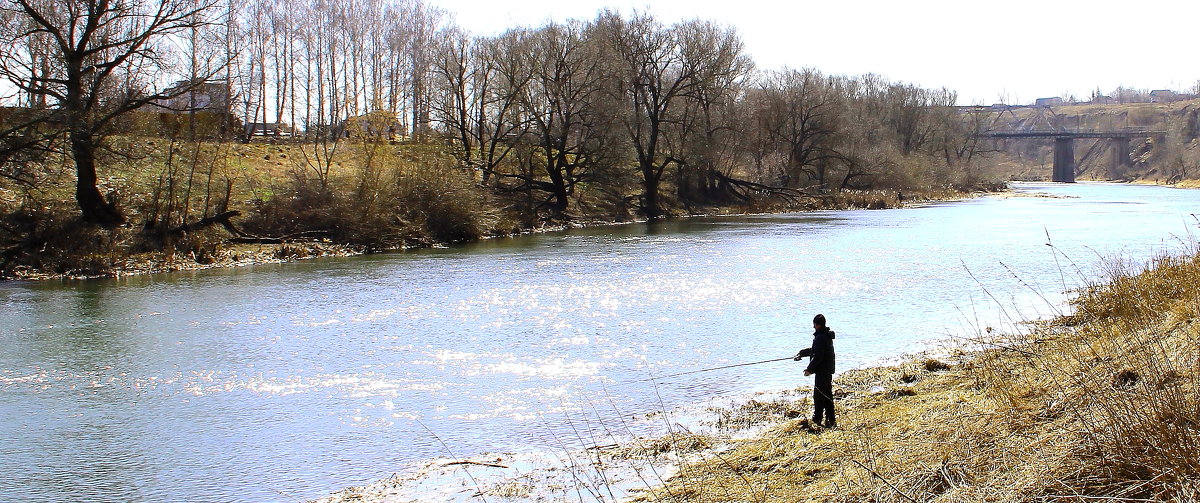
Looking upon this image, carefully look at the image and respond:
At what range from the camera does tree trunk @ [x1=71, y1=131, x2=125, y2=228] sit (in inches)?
1038

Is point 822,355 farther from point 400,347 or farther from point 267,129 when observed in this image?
point 267,129

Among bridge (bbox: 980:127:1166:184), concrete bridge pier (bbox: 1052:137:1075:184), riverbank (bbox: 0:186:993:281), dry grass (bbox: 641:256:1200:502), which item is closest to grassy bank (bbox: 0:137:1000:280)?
riverbank (bbox: 0:186:993:281)

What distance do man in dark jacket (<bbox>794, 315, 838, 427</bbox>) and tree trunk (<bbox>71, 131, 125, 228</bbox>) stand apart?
24127 millimetres

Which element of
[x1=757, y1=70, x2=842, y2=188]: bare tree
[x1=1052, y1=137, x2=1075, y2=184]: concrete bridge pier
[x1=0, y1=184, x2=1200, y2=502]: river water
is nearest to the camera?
[x1=0, y1=184, x2=1200, y2=502]: river water

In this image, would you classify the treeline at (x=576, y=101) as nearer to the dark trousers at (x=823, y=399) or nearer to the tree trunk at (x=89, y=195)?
the tree trunk at (x=89, y=195)

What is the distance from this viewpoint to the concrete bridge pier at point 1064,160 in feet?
424

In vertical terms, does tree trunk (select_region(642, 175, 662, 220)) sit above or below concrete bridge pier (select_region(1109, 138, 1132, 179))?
below

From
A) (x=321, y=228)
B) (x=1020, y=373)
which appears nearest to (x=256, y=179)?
(x=321, y=228)

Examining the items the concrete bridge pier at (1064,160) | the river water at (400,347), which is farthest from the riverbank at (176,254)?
the concrete bridge pier at (1064,160)

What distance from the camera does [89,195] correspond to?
26641 mm

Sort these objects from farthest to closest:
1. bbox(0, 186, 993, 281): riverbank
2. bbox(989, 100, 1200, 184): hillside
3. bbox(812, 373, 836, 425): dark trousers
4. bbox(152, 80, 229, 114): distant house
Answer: bbox(989, 100, 1200, 184): hillside → bbox(152, 80, 229, 114): distant house → bbox(0, 186, 993, 281): riverbank → bbox(812, 373, 836, 425): dark trousers

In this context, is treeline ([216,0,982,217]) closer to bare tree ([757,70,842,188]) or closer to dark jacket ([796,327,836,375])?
bare tree ([757,70,842,188])

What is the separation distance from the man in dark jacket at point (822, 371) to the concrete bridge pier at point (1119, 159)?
139 metres

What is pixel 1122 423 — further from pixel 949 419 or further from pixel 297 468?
pixel 297 468
